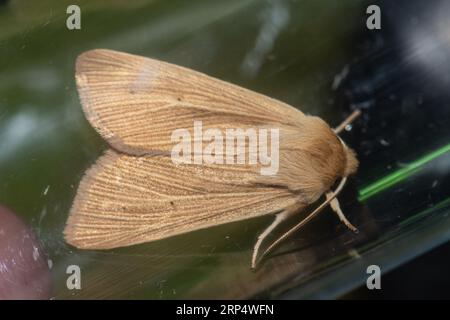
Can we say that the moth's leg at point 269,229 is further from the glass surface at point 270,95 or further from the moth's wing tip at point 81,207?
the moth's wing tip at point 81,207

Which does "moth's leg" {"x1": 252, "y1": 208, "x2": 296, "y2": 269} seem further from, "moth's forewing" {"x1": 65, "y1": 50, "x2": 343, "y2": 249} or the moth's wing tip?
the moth's wing tip

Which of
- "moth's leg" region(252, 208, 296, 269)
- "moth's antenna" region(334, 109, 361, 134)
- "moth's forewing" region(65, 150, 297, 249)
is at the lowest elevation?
"moth's leg" region(252, 208, 296, 269)

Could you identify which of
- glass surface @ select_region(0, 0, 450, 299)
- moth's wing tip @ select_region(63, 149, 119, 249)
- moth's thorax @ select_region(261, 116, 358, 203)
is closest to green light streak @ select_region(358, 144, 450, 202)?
glass surface @ select_region(0, 0, 450, 299)

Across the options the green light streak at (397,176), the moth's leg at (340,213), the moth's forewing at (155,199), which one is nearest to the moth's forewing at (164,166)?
the moth's forewing at (155,199)

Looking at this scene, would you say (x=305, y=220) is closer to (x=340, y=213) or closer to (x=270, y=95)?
(x=340, y=213)

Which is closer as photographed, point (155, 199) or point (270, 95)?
point (155, 199)

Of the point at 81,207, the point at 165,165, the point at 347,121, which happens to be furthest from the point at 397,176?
the point at 81,207
